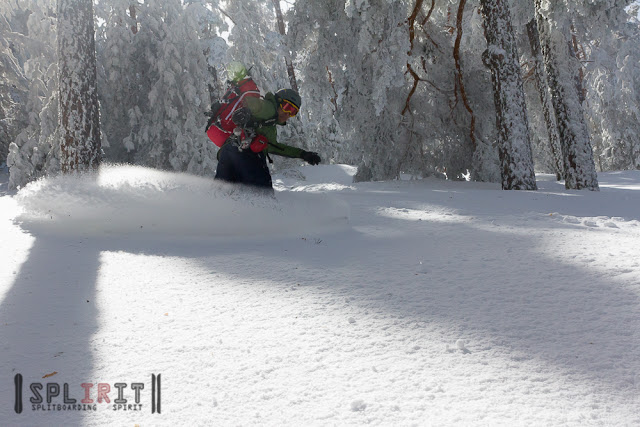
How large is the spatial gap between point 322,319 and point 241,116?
3.62 m

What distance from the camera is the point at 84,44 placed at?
784cm

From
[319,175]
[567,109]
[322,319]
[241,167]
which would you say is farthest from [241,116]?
[319,175]

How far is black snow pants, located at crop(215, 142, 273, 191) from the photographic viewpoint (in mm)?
5762

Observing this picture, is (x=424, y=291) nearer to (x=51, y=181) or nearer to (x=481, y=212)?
(x=481, y=212)

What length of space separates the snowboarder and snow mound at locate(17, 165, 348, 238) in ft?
0.75

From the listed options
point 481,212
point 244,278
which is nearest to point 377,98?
point 481,212

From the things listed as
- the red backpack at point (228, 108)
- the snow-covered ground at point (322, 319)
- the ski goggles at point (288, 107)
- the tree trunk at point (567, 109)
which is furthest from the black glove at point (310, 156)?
the tree trunk at point (567, 109)

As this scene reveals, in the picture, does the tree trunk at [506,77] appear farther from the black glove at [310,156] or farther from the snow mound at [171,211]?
the black glove at [310,156]

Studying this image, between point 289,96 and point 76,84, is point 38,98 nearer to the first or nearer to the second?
point 76,84

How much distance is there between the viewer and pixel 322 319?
249cm

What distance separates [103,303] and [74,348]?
0.64 m

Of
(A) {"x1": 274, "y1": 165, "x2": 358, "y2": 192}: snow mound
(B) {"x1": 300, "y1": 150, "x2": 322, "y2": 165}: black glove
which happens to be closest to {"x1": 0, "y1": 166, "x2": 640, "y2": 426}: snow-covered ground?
(B) {"x1": 300, "y1": 150, "x2": 322, "y2": 165}: black glove

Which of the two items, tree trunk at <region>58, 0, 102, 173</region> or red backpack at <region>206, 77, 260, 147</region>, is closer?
red backpack at <region>206, 77, 260, 147</region>

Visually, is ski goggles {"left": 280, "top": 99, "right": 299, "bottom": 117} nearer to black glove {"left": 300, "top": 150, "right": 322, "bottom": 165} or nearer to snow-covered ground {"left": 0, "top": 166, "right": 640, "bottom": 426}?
black glove {"left": 300, "top": 150, "right": 322, "bottom": 165}
